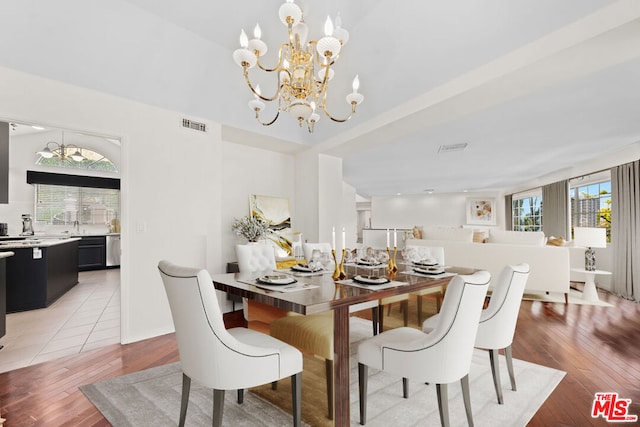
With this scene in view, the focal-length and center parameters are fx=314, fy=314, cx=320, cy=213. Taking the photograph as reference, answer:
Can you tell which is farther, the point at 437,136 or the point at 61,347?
the point at 437,136

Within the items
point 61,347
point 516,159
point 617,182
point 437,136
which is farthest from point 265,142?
point 617,182

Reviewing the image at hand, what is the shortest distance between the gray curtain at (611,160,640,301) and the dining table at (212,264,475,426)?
457cm

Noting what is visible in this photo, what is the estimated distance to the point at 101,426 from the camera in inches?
70.0

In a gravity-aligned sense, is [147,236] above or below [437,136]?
below

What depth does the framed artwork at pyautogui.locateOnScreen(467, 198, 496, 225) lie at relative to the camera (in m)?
11.7

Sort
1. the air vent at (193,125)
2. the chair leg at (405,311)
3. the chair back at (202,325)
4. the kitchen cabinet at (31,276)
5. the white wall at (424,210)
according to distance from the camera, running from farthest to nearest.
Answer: the white wall at (424,210) < the kitchen cabinet at (31,276) < the air vent at (193,125) < the chair leg at (405,311) < the chair back at (202,325)

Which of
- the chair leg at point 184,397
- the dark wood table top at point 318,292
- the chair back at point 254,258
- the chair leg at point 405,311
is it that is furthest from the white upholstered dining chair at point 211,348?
the chair leg at point 405,311

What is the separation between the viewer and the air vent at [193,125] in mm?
3628

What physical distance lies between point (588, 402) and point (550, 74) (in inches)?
94.8

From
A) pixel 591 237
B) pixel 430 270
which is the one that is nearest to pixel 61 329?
pixel 430 270

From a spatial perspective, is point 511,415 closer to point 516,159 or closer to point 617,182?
point 617,182

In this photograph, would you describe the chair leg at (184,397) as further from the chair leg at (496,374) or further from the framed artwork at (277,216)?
the framed artwork at (277,216)

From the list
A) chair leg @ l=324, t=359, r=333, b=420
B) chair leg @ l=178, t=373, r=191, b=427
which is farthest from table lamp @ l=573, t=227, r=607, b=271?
chair leg @ l=178, t=373, r=191, b=427

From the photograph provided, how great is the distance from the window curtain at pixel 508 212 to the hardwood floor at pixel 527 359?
777 cm
